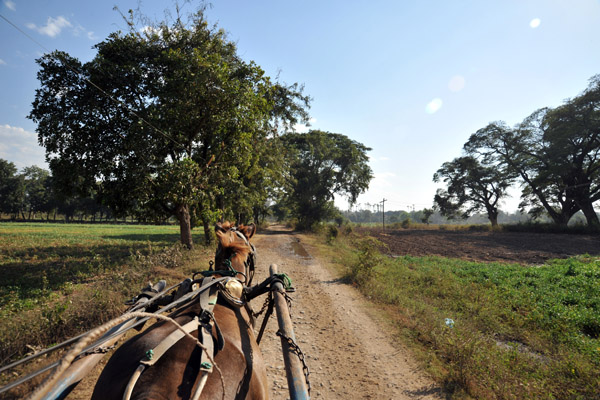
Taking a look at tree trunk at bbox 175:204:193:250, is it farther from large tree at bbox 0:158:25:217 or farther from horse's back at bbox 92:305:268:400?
large tree at bbox 0:158:25:217

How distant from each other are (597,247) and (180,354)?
3194 centimetres

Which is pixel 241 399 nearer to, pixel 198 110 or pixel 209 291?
pixel 209 291

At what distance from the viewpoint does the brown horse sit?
64.7 inches

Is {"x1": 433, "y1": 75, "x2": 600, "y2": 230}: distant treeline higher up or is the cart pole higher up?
{"x1": 433, "y1": 75, "x2": 600, "y2": 230}: distant treeline

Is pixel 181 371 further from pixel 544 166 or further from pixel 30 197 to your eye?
pixel 30 197

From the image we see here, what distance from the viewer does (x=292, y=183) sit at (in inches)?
1296

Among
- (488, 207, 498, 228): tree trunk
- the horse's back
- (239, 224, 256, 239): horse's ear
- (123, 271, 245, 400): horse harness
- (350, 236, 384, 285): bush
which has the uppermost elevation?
(488, 207, 498, 228): tree trunk

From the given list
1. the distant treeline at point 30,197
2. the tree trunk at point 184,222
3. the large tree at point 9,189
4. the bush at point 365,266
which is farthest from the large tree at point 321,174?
the large tree at point 9,189

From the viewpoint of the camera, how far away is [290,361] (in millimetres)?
1931

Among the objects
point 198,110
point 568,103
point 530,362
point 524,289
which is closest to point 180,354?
point 530,362

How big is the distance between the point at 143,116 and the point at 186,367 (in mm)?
11072

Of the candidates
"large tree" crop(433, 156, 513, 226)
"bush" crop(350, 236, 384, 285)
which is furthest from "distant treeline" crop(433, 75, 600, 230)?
"bush" crop(350, 236, 384, 285)

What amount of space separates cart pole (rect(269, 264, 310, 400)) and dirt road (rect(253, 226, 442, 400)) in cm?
232

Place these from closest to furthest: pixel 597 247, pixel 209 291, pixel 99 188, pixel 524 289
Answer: pixel 209 291 → pixel 524 289 → pixel 99 188 → pixel 597 247
